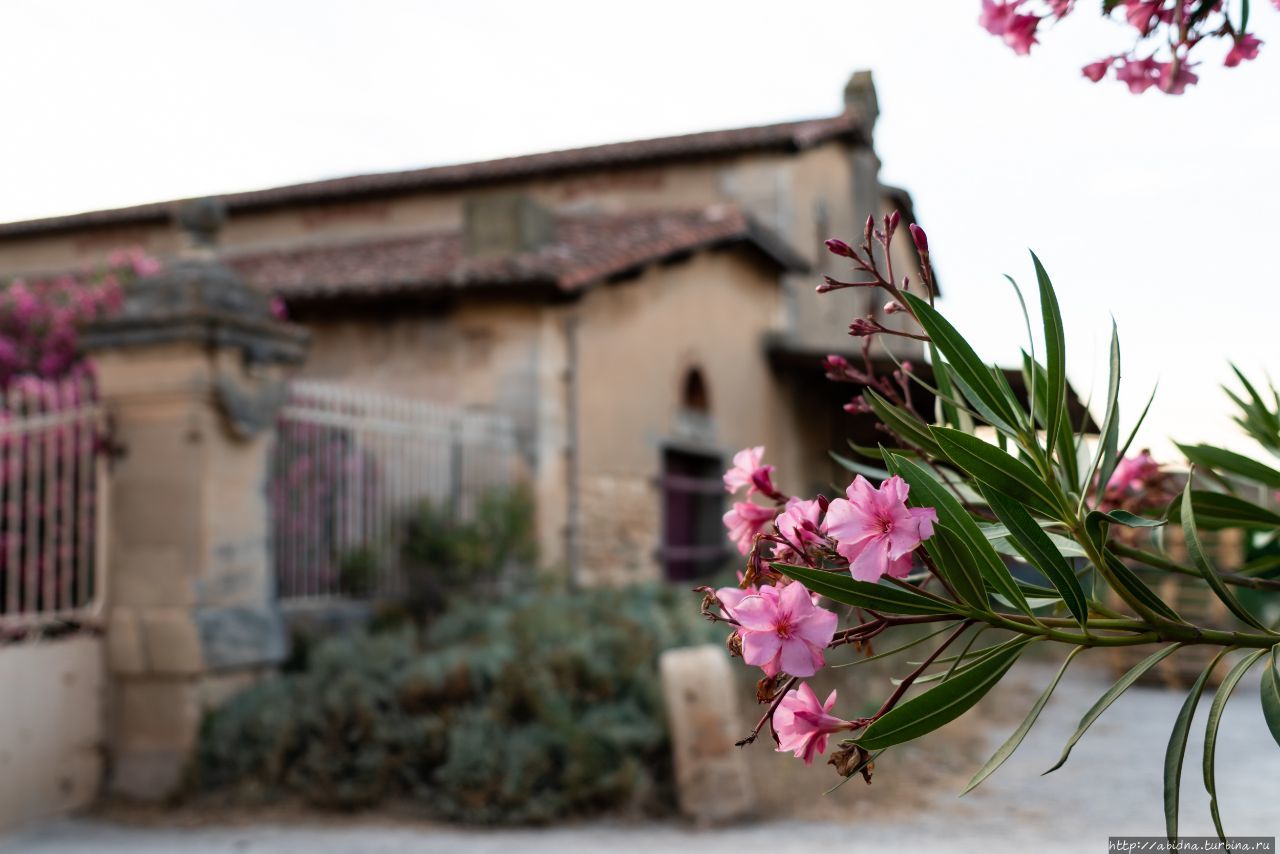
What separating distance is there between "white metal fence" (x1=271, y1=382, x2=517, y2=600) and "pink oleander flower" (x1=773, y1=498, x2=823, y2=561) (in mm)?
5727

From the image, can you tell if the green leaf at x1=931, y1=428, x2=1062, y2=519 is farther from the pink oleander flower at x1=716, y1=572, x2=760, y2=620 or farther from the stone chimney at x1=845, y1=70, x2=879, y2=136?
the stone chimney at x1=845, y1=70, x2=879, y2=136

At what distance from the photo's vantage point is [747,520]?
6.34ft

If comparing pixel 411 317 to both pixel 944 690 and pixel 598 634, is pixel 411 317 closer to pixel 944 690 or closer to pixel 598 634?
pixel 598 634

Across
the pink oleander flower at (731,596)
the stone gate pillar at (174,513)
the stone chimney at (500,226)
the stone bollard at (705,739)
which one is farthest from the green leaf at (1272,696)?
the stone chimney at (500,226)

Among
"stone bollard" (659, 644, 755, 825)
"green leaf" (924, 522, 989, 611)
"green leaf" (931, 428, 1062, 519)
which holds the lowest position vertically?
"stone bollard" (659, 644, 755, 825)

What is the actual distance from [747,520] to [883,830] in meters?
4.19

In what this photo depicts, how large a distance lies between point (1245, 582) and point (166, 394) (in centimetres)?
526

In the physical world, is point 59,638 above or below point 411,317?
below

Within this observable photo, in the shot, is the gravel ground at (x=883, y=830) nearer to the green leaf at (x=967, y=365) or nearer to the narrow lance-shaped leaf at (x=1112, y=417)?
the narrow lance-shaped leaf at (x=1112, y=417)

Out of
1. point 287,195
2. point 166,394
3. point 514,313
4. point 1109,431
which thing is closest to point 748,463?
point 1109,431

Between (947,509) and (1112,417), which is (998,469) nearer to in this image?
(947,509)

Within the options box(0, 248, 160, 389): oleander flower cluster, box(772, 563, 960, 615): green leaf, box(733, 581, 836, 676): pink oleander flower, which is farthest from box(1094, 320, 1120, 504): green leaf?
box(0, 248, 160, 389): oleander flower cluster

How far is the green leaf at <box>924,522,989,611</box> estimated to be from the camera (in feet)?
4.60

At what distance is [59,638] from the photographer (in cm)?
596
